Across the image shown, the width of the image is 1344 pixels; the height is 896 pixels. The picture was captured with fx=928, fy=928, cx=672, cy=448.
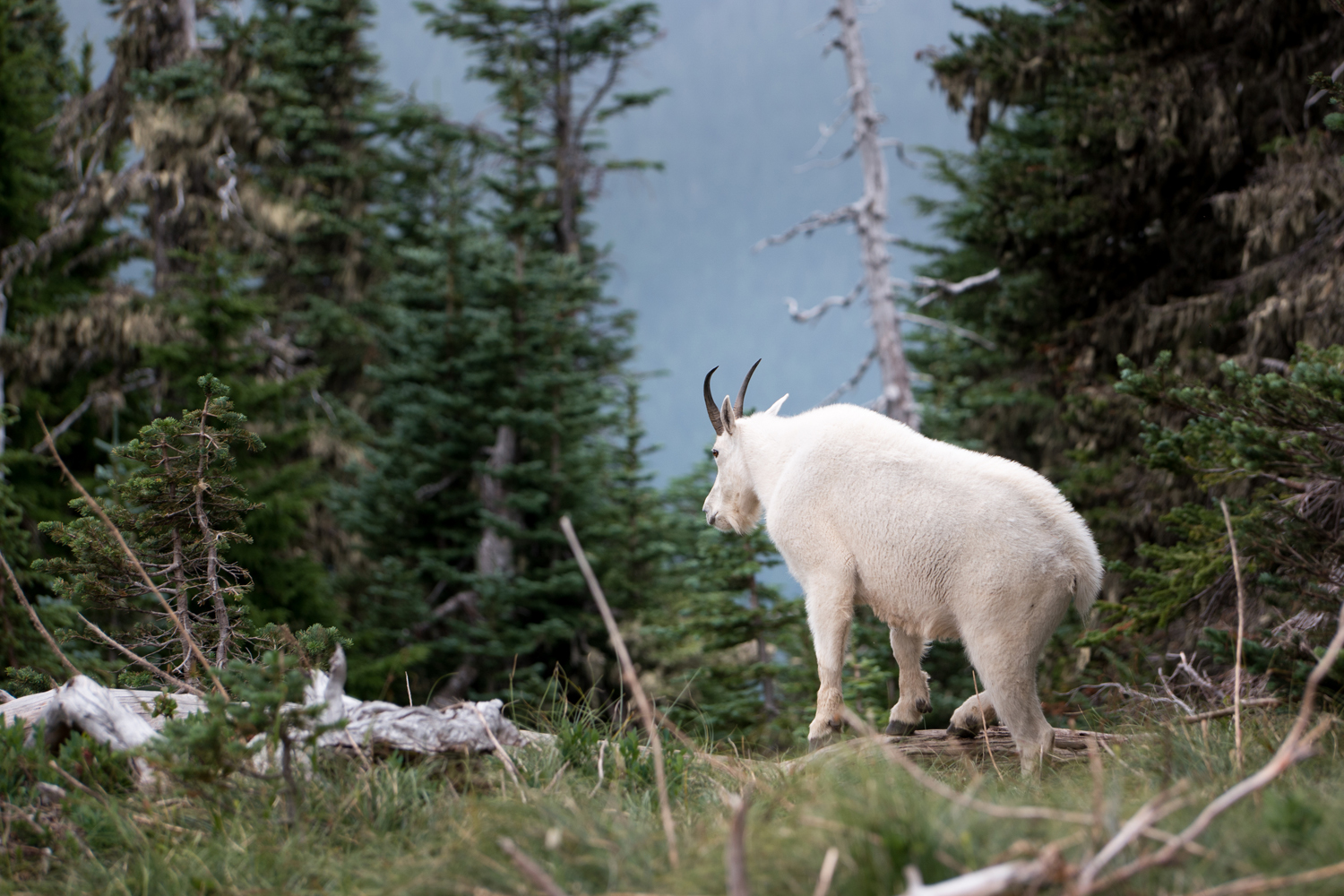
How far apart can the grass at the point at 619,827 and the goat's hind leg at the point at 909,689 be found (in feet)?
2.82

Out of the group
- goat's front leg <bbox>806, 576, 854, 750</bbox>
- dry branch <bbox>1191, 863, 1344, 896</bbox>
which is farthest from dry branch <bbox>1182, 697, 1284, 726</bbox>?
dry branch <bbox>1191, 863, 1344, 896</bbox>

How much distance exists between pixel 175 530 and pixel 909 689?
4.29 meters

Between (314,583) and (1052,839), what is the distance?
13744 millimetres

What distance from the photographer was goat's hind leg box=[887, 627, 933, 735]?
5359 mm

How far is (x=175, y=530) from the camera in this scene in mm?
5246

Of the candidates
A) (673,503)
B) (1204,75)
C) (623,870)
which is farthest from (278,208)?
(623,870)

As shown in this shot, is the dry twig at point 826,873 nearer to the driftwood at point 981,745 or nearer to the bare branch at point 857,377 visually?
the driftwood at point 981,745

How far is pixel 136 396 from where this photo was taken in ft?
60.3

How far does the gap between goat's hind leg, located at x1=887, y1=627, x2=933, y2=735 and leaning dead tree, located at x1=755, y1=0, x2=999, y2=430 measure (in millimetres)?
9594

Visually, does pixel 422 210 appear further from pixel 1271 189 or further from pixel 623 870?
pixel 623 870

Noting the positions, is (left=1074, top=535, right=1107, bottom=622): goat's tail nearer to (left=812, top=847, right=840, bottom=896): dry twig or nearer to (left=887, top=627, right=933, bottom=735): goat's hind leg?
(left=887, top=627, right=933, bottom=735): goat's hind leg

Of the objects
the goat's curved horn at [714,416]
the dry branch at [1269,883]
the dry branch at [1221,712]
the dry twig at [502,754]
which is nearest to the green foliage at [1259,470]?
the dry branch at [1221,712]

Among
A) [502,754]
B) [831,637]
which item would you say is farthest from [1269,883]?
[831,637]

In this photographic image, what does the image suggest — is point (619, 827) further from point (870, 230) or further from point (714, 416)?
point (870, 230)
